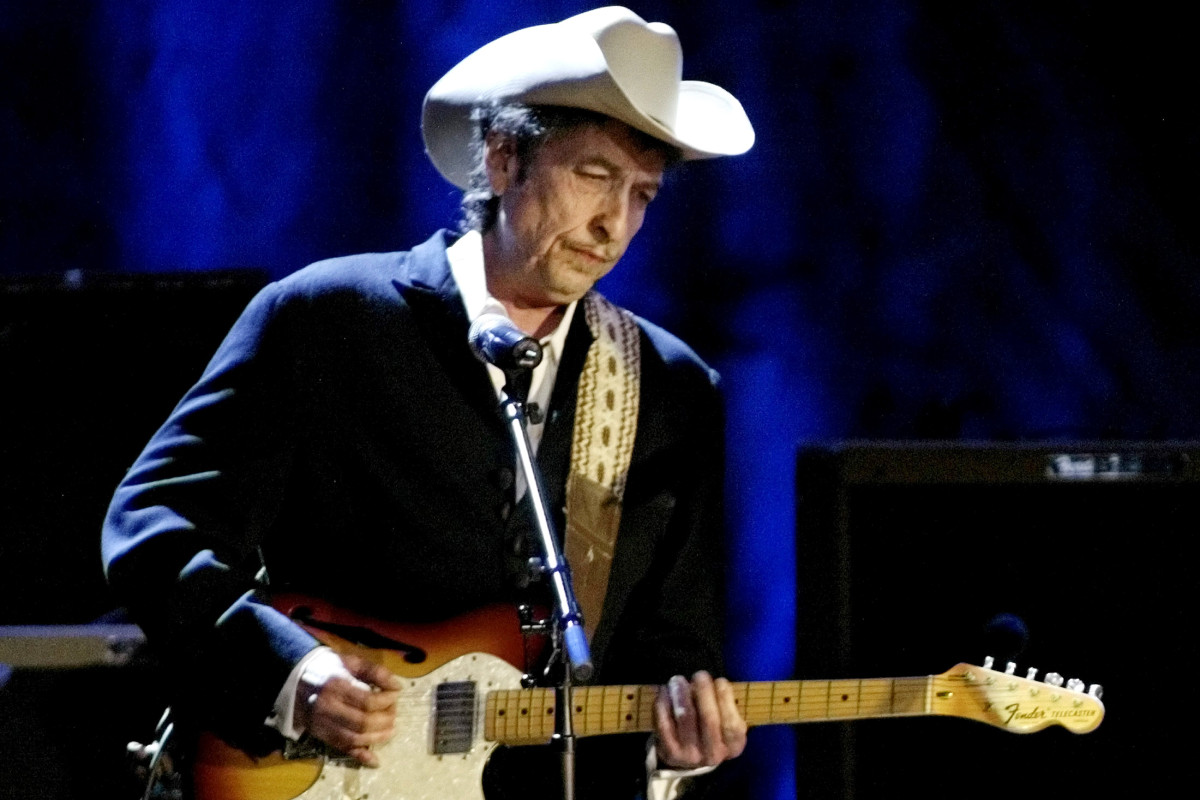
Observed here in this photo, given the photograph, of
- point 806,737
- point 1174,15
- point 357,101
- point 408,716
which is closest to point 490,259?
point 357,101

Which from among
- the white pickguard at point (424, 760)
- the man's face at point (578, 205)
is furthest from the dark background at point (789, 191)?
the white pickguard at point (424, 760)

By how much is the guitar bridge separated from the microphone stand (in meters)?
0.36

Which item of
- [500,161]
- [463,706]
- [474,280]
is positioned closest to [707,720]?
[463,706]

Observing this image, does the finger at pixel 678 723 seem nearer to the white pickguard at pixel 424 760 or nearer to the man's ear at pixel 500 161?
the white pickguard at pixel 424 760

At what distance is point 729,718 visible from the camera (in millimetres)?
2490

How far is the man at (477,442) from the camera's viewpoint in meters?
2.46

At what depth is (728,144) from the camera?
2.79 metres

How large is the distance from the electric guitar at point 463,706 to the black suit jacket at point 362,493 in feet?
0.33

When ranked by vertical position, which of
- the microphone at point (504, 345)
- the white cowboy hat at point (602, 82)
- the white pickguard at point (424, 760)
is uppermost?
the white cowboy hat at point (602, 82)

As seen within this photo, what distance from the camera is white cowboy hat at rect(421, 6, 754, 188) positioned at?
261 centimetres

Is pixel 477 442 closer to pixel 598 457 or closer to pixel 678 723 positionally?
pixel 598 457

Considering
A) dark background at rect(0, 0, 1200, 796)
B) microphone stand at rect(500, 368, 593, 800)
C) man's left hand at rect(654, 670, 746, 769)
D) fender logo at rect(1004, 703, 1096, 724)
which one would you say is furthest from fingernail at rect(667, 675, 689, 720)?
dark background at rect(0, 0, 1200, 796)

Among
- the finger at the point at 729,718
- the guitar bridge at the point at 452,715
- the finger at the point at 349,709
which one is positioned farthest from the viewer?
the finger at the point at 729,718

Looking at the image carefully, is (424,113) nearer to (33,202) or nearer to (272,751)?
(33,202)
